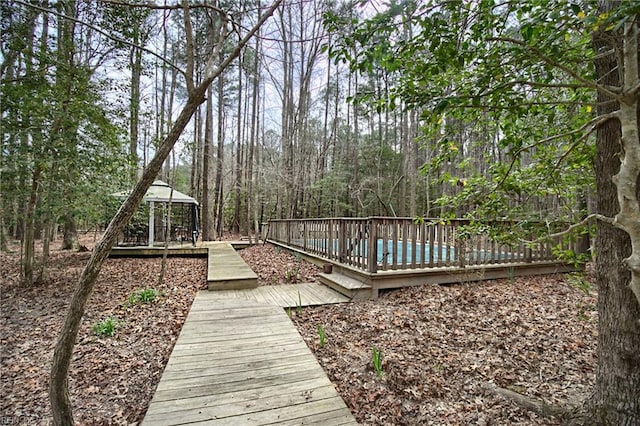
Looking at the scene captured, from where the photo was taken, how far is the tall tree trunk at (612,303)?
167 centimetres

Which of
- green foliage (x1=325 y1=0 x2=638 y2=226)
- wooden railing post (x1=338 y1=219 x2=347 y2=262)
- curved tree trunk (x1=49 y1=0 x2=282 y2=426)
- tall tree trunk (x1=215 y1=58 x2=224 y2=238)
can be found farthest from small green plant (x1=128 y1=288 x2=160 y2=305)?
tall tree trunk (x1=215 y1=58 x2=224 y2=238)

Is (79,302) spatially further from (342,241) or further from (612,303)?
(342,241)

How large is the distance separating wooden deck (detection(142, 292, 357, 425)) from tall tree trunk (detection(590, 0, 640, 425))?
5.16 feet

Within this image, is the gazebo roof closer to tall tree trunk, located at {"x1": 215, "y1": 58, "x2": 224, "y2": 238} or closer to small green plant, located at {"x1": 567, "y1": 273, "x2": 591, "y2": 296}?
tall tree trunk, located at {"x1": 215, "y1": 58, "x2": 224, "y2": 238}

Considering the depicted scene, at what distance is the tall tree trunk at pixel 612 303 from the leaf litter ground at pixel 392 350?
45cm

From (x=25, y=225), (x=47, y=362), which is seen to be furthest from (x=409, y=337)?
(x=25, y=225)

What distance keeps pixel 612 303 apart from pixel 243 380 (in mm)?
2629

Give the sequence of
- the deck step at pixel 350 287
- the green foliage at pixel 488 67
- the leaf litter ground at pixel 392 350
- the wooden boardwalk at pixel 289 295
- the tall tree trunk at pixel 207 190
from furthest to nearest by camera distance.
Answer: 1. the tall tree trunk at pixel 207 190
2. the deck step at pixel 350 287
3. the wooden boardwalk at pixel 289 295
4. the leaf litter ground at pixel 392 350
5. the green foliage at pixel 488 67

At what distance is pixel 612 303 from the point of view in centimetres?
175

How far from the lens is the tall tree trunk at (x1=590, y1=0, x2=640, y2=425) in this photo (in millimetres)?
1671

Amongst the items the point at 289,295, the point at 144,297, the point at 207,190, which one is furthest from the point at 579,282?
the point at 207,190

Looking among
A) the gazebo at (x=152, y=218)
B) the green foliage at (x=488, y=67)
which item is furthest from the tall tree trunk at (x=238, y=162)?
the green foliage at (x=488, y=67)

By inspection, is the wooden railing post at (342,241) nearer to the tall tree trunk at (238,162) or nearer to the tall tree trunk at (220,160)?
the tall tree trunk at (238,162)

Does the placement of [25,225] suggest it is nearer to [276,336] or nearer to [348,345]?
[276,336]
